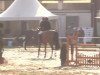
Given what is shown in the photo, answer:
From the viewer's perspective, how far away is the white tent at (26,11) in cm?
3088

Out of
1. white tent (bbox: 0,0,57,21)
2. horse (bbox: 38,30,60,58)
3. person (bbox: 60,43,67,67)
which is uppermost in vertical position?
white tent (bbox: 0,0,57,21)

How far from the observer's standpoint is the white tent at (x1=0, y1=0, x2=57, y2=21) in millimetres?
30875

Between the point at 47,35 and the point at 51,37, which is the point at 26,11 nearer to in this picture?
the point at 47,35

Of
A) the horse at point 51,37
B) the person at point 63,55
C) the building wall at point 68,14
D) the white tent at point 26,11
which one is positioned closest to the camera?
the person at point 63,55

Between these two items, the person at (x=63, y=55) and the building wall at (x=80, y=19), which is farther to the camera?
the building wall at (x=80, y=19)

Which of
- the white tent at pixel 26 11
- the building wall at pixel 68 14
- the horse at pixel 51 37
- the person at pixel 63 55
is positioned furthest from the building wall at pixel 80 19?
the person at pixel 63 55

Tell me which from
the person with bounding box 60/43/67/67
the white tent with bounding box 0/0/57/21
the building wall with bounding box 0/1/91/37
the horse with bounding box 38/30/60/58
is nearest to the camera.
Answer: the person with bounding box 60/43/67/67

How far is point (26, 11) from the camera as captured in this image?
102 feet

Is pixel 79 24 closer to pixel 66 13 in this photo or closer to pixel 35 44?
pixel 66 13

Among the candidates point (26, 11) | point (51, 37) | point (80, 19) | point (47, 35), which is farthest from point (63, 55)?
point (80, 19)

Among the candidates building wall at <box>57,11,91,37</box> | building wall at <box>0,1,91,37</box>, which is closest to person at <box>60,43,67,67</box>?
building wall at <box>0,1,91,37</box>

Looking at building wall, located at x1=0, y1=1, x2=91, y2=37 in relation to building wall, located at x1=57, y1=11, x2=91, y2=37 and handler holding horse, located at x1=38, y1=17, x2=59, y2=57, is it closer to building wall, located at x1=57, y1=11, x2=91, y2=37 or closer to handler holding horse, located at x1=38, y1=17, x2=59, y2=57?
building wall, located at x1=57, y1=11, x2=91, y2=37

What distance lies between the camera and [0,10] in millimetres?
42875

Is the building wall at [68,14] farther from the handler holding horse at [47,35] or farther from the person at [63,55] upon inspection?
the person at [63,55]
